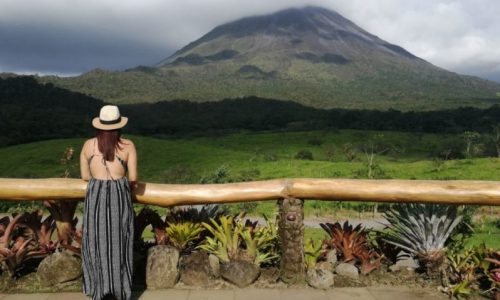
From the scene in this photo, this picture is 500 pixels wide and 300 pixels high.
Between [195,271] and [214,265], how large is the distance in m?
0.22

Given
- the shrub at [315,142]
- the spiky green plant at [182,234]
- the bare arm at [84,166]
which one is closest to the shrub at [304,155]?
the shrub at [315,142]

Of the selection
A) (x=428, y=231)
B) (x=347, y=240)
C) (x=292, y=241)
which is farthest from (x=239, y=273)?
(x=428, y=231)

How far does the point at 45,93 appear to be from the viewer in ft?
281

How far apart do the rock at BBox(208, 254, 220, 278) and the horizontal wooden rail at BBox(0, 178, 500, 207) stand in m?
0.60

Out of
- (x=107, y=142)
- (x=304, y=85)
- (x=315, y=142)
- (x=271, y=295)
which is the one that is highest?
(x=304, y=85)

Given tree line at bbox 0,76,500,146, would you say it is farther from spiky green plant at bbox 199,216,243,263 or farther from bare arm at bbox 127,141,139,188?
bare arm at bbox 127,141,139,188

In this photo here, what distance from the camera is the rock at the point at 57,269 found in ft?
16.2

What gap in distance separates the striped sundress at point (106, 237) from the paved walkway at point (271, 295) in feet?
1.27

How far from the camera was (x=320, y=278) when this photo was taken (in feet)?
16.3

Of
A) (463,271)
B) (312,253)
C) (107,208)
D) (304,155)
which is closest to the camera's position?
(107,208)

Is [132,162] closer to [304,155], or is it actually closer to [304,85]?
[304,155]

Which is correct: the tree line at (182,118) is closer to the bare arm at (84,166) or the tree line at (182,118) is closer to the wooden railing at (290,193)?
the wooden railing at (290,193)

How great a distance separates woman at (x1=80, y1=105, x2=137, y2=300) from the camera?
4.26m

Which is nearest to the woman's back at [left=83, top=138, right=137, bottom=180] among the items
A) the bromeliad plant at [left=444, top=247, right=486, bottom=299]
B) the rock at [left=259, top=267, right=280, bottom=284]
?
the rock at [left=259, top=267, right=280, bottom=284]
